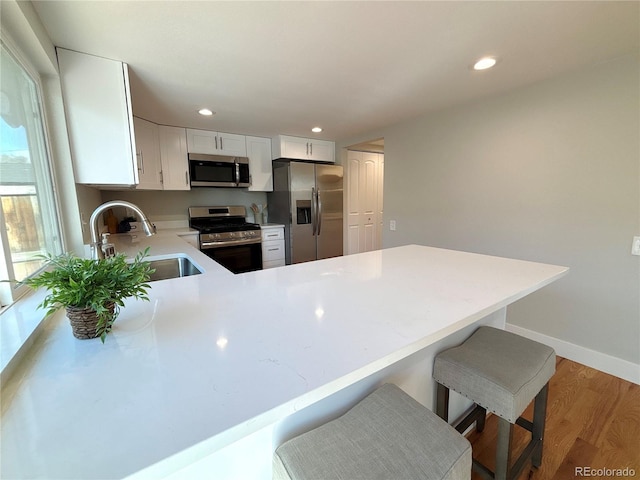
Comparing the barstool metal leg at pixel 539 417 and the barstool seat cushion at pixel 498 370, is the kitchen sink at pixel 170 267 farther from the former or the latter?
the barstool metal leg at pixel 539 417

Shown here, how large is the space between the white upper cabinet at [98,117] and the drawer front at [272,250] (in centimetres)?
210

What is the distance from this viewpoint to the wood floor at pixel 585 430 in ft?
4.37

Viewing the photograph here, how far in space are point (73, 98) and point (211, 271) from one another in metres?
1.38

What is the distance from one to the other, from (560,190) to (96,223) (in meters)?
2.96

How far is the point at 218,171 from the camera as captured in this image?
3.59 metres

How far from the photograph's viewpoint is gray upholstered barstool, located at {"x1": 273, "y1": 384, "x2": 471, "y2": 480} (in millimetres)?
669

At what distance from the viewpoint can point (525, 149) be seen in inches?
88.2

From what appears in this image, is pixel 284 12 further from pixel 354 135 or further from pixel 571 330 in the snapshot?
pixel 571 330

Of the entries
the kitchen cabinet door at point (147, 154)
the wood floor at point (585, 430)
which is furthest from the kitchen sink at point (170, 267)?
the wood floor at point (585, 430)

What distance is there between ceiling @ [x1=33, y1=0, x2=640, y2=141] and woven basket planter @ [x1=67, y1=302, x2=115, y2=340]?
134cm

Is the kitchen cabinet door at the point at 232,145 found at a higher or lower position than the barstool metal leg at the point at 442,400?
higher

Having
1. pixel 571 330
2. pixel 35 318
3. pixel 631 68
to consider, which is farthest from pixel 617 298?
pixel 35 318

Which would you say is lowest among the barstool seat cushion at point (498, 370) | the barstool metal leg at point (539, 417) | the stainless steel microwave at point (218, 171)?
the barstool metal leg at point (539, 417)

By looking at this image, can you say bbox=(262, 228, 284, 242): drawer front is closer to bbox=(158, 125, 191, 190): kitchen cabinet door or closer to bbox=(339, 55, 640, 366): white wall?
bbox=(158, 125, 191, 190): kitchen cabinet door
